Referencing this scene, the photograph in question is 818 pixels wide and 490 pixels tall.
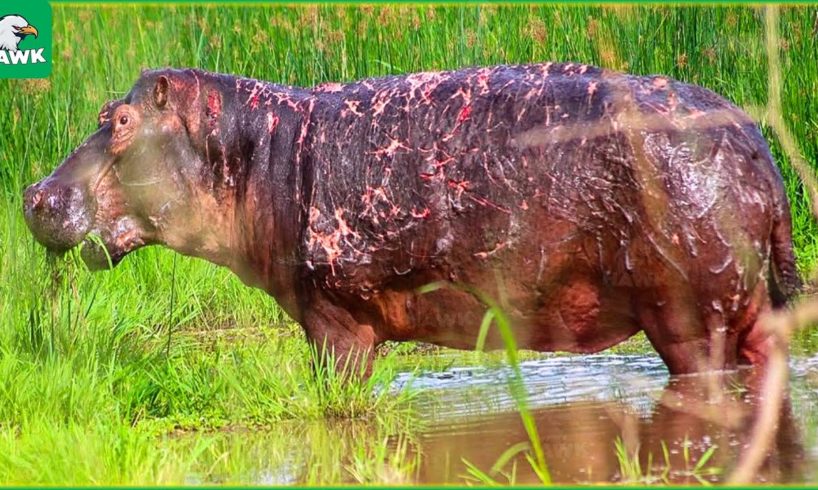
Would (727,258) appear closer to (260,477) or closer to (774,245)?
(774,245)

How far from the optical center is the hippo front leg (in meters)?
6.75

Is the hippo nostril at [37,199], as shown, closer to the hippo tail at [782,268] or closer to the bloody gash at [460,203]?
the bloody gash at [460,203]

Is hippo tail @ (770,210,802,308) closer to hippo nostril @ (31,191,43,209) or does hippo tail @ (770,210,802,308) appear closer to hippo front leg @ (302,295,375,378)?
hippo front leg @ (302,295,375,378)

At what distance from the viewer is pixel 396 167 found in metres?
6.58

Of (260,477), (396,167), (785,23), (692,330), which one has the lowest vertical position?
(260,477)

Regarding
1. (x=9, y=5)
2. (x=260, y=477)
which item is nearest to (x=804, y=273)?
(x=260, y=477)

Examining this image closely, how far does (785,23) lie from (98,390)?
5.49 m

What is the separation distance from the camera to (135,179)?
7.05 meters

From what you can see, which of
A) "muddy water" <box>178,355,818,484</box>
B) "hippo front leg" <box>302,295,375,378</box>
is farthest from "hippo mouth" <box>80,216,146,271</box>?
"muddy water" <box>178,355,818,484</box>

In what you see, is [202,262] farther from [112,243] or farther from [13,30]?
[112,243]

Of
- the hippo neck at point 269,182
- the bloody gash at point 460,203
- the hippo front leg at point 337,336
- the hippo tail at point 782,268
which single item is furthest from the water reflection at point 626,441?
the hippo neck at point 269,182

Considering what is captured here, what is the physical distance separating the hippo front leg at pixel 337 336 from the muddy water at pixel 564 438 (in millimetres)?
375

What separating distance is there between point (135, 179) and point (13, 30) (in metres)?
2.84

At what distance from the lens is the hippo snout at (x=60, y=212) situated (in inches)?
275
